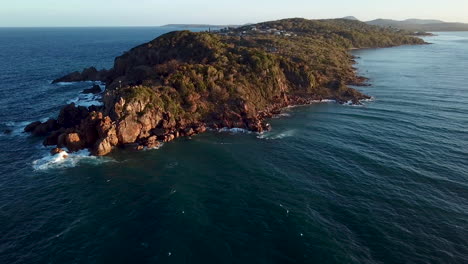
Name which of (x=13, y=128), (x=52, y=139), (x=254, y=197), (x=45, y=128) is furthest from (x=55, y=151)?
(x=254, y=197)

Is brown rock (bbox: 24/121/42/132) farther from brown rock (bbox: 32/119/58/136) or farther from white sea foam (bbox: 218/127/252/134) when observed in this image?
white sea foam (bbox: 218/127/252/134)

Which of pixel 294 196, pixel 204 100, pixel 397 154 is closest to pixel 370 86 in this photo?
pixel 397 154

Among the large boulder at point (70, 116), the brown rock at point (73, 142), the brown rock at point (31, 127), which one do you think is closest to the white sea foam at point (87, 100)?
the large boulder at point (70, 116)

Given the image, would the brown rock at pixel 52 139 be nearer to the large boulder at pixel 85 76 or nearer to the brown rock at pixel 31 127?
the brown rock at pixel 31 127

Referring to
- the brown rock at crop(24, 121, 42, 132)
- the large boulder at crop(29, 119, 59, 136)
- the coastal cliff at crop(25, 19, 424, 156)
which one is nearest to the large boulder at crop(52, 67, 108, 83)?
the coastal cliff at crop(25, 19, 424, 156)

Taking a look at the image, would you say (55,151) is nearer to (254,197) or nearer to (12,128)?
(12,128)

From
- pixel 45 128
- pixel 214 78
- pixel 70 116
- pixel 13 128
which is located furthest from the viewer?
pixel 214 78
